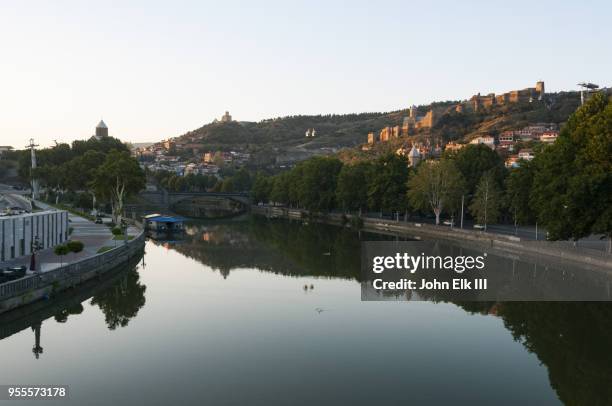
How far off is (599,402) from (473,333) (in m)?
8.49

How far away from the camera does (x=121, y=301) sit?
34969mm

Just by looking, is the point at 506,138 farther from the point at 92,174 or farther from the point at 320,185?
the point at 92,174

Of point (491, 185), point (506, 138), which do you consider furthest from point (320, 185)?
point (506, 138)

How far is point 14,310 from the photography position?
93.5 feet

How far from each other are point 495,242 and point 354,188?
3634cm

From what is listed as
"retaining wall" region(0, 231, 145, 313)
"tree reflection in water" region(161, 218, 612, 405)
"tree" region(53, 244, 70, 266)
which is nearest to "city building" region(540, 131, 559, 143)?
"tree reflection in water" region(161, 218, 612, 405)

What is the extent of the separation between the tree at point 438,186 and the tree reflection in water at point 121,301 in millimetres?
41796

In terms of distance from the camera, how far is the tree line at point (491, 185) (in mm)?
43562

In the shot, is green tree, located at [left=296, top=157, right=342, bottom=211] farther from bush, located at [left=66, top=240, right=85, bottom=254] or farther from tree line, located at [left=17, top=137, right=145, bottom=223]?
bush, located at [left=66, top=240, right=85, bottom=254]

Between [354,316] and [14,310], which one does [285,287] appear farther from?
[14,310]

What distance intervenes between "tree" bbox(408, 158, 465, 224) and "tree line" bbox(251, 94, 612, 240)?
0.12 m

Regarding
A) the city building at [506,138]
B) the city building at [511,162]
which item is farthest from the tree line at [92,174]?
the city building at [506,138]

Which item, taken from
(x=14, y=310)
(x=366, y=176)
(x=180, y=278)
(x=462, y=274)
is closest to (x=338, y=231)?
(x=366, y=176)

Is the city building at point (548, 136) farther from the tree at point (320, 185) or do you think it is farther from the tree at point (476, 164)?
the tree at point (476, 164)
